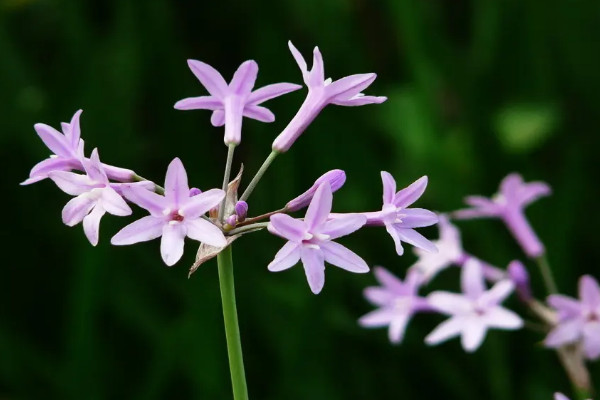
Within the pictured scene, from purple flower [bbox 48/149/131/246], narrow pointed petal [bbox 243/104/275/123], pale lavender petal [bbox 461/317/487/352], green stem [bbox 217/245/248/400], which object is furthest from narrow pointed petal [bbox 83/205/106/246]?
pale lavender petal [bbox 461/317/487/352]

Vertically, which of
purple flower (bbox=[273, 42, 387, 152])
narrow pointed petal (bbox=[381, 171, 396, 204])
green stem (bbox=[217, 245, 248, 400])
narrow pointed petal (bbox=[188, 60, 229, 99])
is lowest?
green stem (bbox=[217, 245, 248, 400])

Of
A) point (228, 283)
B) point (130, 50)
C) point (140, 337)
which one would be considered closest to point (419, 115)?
point (130, 50)

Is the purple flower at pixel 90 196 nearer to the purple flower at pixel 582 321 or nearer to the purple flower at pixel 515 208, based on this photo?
the purple flower at pixel 582 321

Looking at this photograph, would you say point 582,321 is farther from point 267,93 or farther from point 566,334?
point 267,93

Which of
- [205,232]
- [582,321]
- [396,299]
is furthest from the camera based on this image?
[396,299]

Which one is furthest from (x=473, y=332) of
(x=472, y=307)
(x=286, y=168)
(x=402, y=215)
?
(x=286, y=168)

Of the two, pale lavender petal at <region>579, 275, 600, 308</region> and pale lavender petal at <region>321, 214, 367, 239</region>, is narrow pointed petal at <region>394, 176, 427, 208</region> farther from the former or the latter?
pale lavender petal at <region>579, 275, 600, 308</region>
